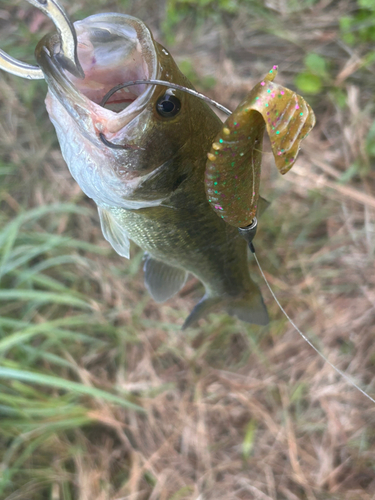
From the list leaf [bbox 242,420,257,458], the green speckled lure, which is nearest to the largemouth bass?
the green speckled lure

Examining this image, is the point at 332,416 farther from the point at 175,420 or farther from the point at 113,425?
the point at 113,425

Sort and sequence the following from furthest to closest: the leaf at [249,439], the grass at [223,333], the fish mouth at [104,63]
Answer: the leaf at [249,439]
the grass at [223,333]
the fish mouth at [104,63]

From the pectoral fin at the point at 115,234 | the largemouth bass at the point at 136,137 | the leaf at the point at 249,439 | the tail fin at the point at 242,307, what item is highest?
the largemouth bass at the point at 136,137

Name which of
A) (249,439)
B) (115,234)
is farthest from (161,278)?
(249,439)

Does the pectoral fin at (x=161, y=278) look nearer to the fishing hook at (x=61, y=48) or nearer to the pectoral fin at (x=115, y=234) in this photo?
the pectoral fin at (x=115, y=234)

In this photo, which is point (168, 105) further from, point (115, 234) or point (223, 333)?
point (223, 333)

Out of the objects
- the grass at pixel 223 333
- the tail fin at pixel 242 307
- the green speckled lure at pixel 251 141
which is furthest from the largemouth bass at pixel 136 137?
the grass at pixel 223 333

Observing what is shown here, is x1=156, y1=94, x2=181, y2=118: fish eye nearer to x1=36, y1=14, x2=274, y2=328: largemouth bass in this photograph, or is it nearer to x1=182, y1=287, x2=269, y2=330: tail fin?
x1=36, y1=14, x2=274, y2=328: largemouth bass
